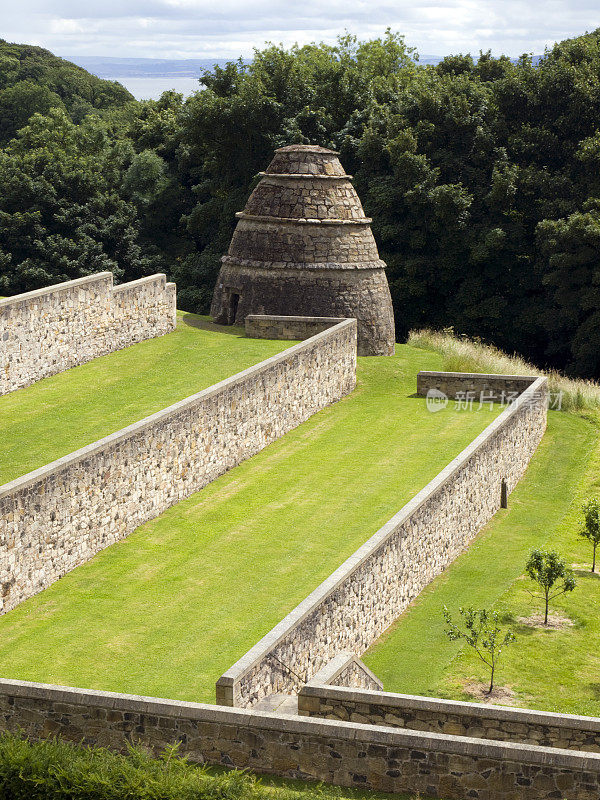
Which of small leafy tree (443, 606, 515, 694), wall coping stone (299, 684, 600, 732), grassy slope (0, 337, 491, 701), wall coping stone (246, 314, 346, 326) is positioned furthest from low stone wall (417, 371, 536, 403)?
wall coping stone (299, 684, 600, 732)

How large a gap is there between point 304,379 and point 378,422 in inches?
77.4

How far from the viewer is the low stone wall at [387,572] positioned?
13648 millimetres

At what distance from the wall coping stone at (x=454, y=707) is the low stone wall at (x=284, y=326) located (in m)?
17.7

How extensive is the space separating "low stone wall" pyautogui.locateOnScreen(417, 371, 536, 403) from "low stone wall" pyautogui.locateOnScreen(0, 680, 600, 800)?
18.0 m

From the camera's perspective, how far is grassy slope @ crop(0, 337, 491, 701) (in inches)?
580

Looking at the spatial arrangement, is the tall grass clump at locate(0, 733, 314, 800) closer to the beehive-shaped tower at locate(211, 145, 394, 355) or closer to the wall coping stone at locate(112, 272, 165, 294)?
the wall coping stone at locate(112, 272, 165, 294)

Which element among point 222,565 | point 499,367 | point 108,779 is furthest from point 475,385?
point 108,779

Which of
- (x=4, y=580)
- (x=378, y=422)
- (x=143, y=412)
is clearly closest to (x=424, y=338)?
(x=378, y=422)

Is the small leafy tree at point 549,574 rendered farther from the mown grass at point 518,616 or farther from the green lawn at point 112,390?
the green lawn at point 112,390

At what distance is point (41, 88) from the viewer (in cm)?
8100

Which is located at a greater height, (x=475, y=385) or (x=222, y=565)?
(x=475, y=385)

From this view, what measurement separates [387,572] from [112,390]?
31.5 ft

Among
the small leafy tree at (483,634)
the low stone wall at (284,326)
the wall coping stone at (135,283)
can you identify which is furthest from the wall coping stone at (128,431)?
the small leafy tree at (483,634)

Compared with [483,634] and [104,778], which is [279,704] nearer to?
[104,778]
